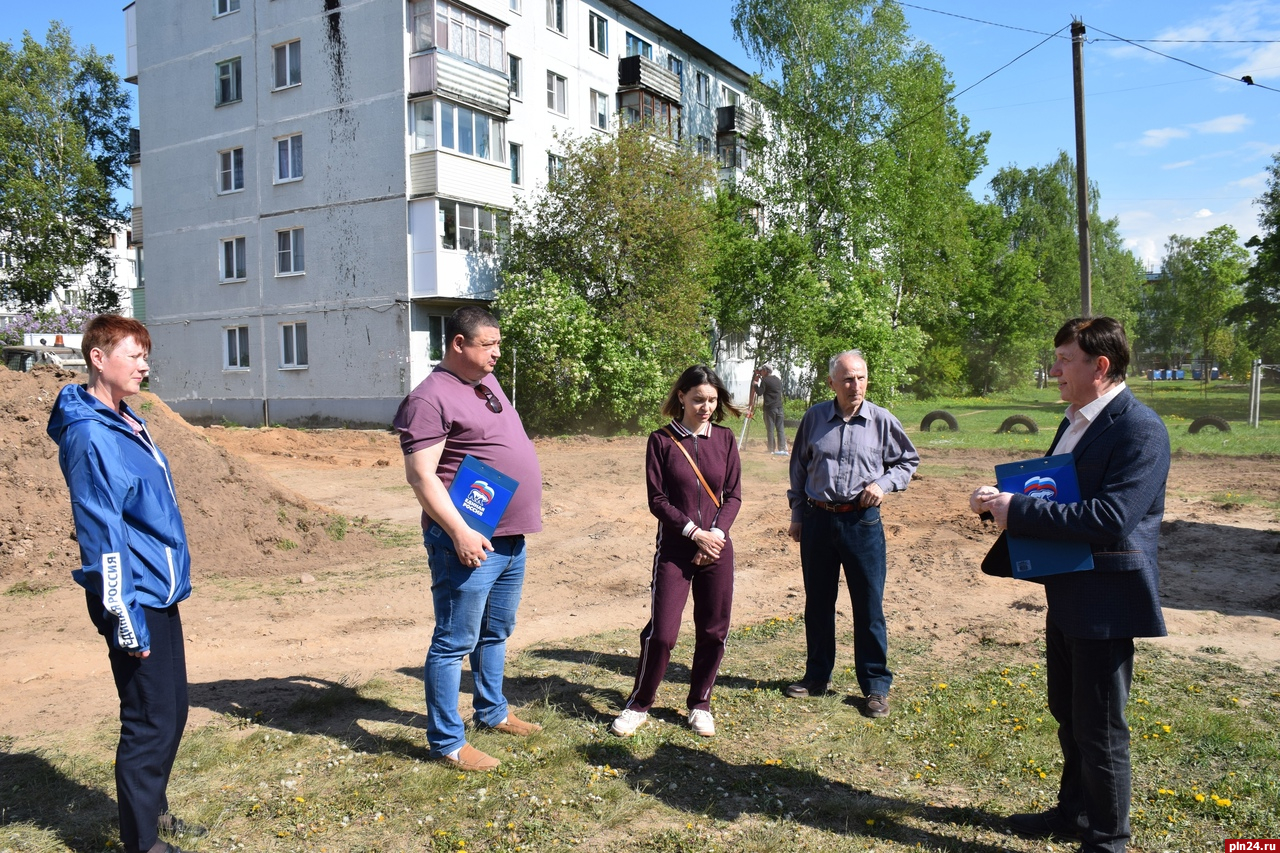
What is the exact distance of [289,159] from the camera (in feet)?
85.1

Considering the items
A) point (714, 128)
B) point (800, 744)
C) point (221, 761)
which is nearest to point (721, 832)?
point (800, 744)

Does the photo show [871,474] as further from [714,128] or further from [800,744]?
[714,128]

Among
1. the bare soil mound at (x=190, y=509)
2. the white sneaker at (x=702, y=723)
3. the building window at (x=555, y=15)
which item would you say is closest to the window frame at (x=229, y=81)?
the building window at (x=555, y=15)

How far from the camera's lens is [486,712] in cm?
454

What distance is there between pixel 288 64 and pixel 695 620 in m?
26.6

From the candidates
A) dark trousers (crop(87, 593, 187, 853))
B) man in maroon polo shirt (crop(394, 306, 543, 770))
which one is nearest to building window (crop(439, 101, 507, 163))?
man in maroon polo shirt (crop(394, 306, 543, 770))

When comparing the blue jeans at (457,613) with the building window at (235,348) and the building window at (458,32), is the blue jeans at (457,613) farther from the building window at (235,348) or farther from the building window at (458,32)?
the building window at (235,348)

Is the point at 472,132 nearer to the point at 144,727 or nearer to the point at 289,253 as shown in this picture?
the point at 289,253

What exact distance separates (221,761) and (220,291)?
26.5 metres

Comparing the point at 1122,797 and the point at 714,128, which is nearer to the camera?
the point at 1122,797

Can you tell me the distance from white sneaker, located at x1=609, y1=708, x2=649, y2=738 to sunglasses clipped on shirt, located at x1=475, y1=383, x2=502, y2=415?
1.78 meters

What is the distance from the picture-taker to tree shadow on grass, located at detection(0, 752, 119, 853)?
353 cm

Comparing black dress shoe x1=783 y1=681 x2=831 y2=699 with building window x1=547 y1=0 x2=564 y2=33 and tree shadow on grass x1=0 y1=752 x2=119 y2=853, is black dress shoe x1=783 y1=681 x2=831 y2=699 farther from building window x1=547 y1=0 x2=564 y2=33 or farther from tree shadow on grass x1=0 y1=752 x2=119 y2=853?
building window x1=547 y1=0 x2=564 y2=33

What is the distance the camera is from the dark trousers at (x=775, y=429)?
17406 millimetres
